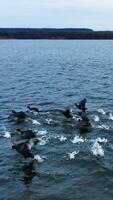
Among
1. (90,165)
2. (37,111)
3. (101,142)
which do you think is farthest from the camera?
(37,111)

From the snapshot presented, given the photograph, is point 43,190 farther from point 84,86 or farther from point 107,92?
point 84,86

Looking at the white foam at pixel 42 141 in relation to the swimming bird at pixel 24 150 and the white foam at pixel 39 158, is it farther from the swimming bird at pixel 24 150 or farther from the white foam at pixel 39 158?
the swimming bird at pixel 24 150

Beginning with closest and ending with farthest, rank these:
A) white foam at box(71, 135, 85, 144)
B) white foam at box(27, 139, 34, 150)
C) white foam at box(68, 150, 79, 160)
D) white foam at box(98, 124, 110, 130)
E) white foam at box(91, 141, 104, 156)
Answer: white foam at box(68, 150, 79, 160)
white foam at box(27, 139, 34, 150)
white foam at box(91, 141, 104, 156)
white foam at box(71, 135, 85, 144)
white foam at box(98, 124, 110, 130)

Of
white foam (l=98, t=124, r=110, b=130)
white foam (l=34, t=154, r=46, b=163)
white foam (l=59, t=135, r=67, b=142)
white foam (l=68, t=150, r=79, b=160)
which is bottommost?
white foam (l=34, t=154, r=46, b=163)

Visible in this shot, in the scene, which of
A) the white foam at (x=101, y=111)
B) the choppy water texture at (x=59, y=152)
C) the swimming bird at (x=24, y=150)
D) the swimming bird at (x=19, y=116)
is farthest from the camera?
the white foam at (x=101, y=111)

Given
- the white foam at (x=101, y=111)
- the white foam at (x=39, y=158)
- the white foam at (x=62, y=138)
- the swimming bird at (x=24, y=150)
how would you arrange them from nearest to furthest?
the swimming bird at (x=24, y=150), the white foam at (x=39, y=158), the white foam at (x=62, y=138), the white foam at (x=101, y=111)

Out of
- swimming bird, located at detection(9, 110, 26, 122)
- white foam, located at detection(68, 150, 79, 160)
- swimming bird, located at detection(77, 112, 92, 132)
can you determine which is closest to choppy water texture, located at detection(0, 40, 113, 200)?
white foam, located at detection(68, 150, 79, 160)

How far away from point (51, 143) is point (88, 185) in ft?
23.2

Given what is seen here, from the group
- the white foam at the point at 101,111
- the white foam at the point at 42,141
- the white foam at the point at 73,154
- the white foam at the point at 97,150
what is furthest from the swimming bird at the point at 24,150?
the white foam at the point at 101,111

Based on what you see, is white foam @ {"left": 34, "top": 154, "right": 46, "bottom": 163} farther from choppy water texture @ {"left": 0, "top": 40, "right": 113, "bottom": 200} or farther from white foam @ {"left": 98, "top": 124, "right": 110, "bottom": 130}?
white foam @ {"left": 98, "top": 124, "right": 110, "bottom": 130}

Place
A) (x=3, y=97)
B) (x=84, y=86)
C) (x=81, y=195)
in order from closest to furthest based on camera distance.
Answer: (x=81, y=195) < (x=3, y=97) < (x=84, y=86)

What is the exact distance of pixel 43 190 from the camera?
24062 mm

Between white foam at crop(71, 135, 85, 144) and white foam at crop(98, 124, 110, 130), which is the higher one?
white foam at crop(98, 124, 110, 130)

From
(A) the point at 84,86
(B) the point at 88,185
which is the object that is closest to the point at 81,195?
(B) the point at 88,185
